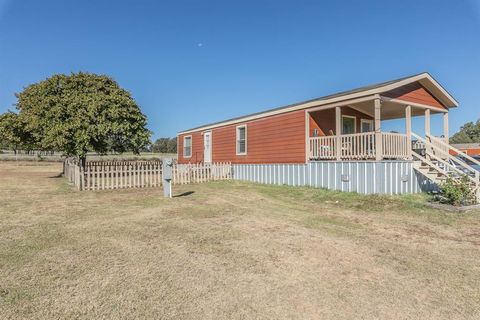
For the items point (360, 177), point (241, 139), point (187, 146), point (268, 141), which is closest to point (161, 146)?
point (187, 146)

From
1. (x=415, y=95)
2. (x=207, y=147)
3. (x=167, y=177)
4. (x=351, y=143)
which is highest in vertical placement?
(x=415, y=95)

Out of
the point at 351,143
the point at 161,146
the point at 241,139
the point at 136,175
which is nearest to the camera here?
the point at 351,143

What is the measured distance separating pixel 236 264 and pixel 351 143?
27.4ft

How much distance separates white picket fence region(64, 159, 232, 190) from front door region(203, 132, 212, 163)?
9.82 feet

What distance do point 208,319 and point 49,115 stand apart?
15648mm

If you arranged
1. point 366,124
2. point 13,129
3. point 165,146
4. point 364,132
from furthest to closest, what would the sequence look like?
point 165,146, point 13,129, point 366,124, point 364,132

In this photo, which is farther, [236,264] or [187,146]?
[187,146]

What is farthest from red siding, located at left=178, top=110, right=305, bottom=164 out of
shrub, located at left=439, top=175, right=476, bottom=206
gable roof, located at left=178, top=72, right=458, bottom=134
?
shrub, located at left=439, top=175, right=476, bottom=206

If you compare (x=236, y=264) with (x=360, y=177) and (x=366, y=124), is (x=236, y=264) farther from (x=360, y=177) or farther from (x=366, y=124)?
(x=366, y=124)

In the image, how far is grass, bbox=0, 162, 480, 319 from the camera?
2811 mm

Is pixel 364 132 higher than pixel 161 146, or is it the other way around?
pixel 161 146

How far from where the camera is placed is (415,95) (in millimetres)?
12234

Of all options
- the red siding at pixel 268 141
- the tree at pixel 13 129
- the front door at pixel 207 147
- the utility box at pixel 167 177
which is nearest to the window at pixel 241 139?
the red siding at pixel 268 141

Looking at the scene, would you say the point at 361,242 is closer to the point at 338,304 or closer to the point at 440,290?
the point at 440,290
